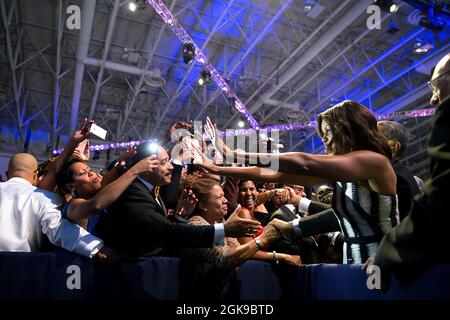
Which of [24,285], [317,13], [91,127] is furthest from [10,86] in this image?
[24,285]

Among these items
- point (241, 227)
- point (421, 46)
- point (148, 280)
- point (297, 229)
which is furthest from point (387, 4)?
point (148, 280)

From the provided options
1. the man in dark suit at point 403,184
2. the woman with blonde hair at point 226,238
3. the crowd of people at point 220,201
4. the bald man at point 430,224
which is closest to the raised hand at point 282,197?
the crowd of people at point 220,201

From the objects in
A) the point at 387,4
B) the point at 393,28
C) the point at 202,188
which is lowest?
the point at 202,188

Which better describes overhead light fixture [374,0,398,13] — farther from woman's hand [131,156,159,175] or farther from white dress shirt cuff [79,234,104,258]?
white dress shirt cuff [79,234,104,258]

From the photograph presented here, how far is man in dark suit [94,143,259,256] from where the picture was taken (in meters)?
1.73

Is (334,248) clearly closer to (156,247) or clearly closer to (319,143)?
(156,247)

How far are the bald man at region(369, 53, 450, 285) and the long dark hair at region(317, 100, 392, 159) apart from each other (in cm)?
78

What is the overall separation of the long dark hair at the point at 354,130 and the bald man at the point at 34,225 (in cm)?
129

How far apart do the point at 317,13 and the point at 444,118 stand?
710cm

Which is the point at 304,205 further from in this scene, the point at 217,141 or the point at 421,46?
the point at 421,46

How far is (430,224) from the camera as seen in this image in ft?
2.42

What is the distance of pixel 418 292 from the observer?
3.57ft

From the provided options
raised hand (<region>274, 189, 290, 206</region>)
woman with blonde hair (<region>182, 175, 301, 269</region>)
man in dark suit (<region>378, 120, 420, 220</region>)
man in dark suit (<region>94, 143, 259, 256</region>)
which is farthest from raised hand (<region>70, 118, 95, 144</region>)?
man in dark suit (<region>378, 120, 420, 220</region>)

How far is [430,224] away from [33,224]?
200 cm
